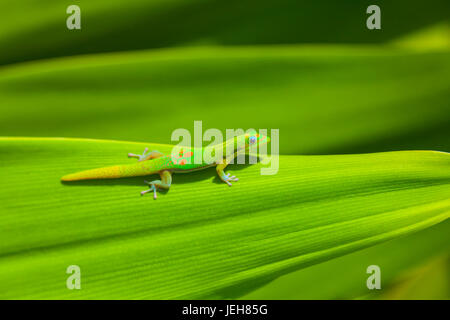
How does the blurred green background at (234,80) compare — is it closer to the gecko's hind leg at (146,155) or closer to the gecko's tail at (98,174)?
the gecko's hind leg at (146,155)

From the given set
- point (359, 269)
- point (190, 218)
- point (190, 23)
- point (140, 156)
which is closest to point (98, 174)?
point (140, 156)

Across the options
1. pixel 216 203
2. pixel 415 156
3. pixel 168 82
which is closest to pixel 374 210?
pixel 415 156

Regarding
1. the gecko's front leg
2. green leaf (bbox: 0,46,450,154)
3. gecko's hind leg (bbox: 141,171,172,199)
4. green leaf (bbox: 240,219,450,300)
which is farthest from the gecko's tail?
green leaf (bbox: 240,219,450,300)

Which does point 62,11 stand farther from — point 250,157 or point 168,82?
point 250,157

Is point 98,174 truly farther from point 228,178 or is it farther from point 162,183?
point 228,178

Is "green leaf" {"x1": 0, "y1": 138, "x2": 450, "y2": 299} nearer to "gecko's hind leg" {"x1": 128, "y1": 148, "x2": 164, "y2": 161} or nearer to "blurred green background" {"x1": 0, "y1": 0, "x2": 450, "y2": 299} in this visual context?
"gecko's hind leg" {"x1": 128, "y1": 148, "x2": 164, "y2": 161}

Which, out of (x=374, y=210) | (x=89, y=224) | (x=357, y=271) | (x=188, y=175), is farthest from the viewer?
(x=357, y=271)
